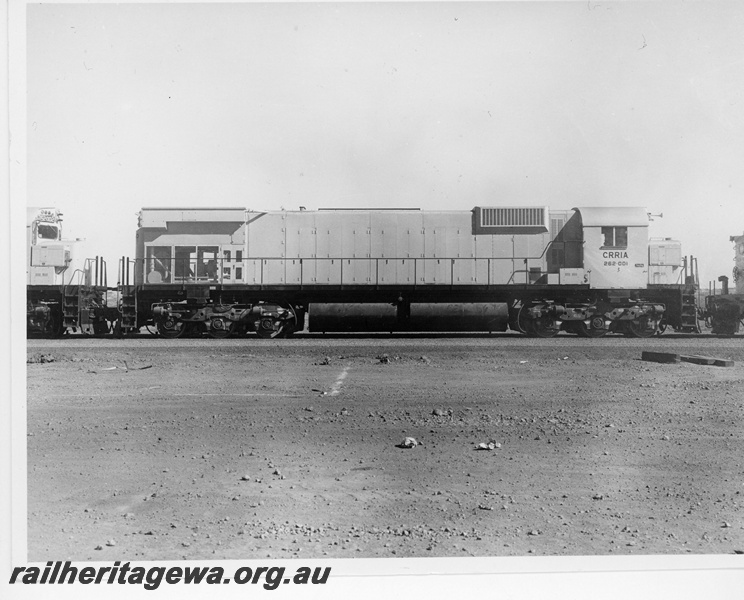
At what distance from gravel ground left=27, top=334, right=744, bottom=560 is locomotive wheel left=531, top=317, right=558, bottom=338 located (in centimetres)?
425

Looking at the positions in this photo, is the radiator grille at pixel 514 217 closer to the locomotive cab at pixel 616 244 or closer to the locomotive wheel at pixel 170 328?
the locomotive cab at pixel 616 244

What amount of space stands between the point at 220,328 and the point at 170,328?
1031 millimetres

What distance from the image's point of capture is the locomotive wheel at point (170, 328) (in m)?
12.8

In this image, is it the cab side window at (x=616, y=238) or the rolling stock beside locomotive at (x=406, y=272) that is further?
the cab side window at (x=616, y=238)

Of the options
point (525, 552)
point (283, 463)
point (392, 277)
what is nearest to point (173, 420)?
point (283, 463)

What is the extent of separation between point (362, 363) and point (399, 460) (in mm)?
4648

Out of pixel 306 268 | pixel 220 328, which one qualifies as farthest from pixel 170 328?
pixel 306 268

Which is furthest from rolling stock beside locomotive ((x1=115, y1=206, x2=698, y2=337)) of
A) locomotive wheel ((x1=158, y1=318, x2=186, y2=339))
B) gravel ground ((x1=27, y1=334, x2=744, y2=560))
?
gravel ground ((x1=27, y1=334, x2=744, y2=560))

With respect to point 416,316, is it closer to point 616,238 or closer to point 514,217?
point 514,217

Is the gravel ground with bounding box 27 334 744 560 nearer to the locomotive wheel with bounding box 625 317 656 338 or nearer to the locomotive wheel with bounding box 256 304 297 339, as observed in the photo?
the locomotive wheel with bounding box 256 304 297 339

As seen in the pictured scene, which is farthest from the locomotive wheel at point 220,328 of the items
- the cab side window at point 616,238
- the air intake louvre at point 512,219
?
the cab side window at point 616,238

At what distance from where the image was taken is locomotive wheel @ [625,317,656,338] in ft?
43.2

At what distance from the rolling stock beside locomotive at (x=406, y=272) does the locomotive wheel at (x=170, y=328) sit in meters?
0.02

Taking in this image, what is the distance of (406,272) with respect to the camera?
1346cm
